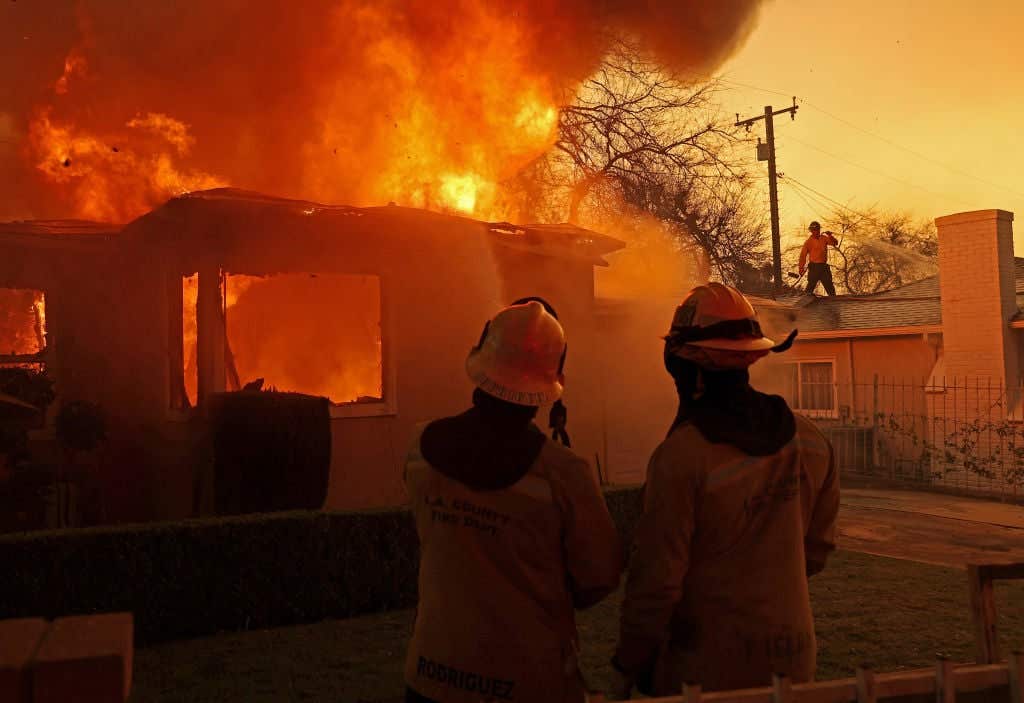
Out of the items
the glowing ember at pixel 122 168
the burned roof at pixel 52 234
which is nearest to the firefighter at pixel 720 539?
the burned roof at pixel 52 234

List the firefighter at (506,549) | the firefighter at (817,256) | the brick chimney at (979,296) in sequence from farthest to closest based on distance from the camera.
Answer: the firefighter at (817,256) < the brick chimney at (979,296) < the firefighter at (506,549)

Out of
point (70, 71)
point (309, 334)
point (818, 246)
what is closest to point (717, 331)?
point (309, 334)

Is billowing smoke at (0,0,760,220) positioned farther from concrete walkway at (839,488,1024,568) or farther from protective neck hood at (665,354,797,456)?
protective neck hood at (665,354,797,456)

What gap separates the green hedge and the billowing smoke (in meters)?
7.10

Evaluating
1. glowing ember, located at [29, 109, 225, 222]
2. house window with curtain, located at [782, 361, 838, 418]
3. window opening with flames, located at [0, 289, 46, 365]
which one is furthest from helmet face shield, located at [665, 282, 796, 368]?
house window with curtain, located at [782, 361, 838, 418]

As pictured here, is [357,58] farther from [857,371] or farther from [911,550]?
[857,371]

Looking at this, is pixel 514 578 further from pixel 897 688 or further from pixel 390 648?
pixel 390 648

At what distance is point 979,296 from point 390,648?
1329 centimetres

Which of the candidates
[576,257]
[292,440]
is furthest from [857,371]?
[292,440]

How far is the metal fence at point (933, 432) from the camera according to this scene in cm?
1482

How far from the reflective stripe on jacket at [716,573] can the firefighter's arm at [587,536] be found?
77mm

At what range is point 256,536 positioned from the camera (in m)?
6.75

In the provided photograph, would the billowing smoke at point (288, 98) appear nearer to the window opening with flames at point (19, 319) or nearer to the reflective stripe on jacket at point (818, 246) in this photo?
the window opening with flames at point (19, 319)

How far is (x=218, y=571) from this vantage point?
662cm
